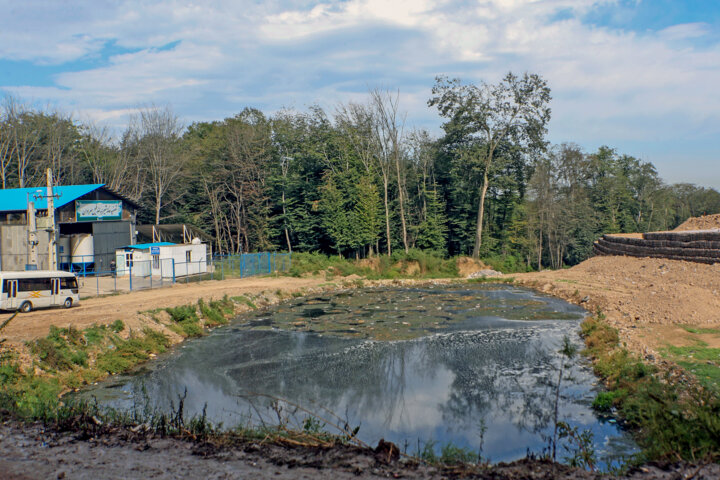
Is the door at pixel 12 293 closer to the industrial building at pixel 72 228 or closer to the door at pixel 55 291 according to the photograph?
the door at pixel 55 291

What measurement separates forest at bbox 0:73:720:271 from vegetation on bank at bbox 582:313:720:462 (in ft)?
104

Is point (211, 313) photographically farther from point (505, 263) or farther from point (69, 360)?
point (505, 263)

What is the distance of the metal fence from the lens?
30109mm

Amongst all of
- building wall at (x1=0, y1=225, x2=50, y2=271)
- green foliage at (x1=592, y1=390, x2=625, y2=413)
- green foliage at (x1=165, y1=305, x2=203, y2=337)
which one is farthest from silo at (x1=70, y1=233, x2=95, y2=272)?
green foliage at (x1=592, y1=390, x2=625, y2=413)

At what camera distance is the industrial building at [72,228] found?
33125mm

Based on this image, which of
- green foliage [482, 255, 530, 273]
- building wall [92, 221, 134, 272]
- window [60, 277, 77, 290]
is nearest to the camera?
window [60, 277, 77, 290]

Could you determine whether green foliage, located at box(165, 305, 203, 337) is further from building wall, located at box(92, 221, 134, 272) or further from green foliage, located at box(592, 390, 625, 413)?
building wall, located at box(92, 221, 134, 272)

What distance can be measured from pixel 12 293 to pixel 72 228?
50.0 ft

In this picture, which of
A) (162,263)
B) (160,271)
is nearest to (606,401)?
(162,263)

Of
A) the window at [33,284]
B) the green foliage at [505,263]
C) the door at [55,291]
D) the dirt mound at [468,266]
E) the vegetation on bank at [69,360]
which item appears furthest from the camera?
the green foliage at [505,263]

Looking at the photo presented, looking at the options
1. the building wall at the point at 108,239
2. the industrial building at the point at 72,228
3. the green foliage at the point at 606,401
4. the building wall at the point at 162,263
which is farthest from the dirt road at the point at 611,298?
the industrial building at the point at 72,228

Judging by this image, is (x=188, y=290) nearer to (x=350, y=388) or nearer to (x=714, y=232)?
(x=350, y=388)

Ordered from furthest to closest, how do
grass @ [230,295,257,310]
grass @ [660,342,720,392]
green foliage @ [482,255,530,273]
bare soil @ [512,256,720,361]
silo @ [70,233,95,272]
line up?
green foliage @ [482,255,530,273] → silo @ [70,233,95,272] → grass @ [230,295,257,310] → bare soil @ [512,256,720,361] → grass @ [660,342,720,392]

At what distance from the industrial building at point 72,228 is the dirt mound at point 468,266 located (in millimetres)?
26477
